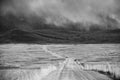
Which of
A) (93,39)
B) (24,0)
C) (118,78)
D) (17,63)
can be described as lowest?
(118,78)

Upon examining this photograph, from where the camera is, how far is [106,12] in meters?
4.23

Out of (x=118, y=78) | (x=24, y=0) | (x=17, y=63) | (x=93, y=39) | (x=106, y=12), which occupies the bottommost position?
(x=118, y=78)

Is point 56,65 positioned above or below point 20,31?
below

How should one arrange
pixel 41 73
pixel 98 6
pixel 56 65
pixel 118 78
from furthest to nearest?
1. pixel 98 6
2. pixel 56 65
3. pixel 41 73
4. pixel 118 78

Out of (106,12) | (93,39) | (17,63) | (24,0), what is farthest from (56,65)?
(93,39)

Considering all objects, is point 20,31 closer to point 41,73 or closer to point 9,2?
point 9,2

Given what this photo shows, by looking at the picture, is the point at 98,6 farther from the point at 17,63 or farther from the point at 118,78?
the point at 17,63

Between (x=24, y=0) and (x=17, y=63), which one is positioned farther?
(x=24, y=0)

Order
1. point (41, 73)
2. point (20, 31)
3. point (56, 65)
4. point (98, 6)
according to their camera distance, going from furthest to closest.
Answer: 1. point (20, 31)
2. point (98, 6)
3. point (56, 65)
4. point (41, 73)

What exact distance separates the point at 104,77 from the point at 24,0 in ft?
10.4

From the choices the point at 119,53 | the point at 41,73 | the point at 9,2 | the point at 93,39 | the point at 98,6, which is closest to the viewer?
the point at 41,73

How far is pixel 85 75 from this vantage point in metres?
2.51

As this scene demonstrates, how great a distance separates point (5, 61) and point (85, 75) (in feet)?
6.38

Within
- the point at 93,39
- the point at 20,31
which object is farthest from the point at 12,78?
the point at 20,31
